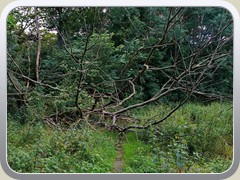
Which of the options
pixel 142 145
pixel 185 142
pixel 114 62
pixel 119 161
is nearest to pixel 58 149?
pixel 119 161

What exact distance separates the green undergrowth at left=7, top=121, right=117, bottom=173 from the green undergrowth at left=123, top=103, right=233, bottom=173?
0.63 feet

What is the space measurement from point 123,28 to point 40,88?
87 centimetres

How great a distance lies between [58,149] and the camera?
9.52 feet

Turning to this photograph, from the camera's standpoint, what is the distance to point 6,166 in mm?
2529

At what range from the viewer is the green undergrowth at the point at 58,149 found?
268 centimetres

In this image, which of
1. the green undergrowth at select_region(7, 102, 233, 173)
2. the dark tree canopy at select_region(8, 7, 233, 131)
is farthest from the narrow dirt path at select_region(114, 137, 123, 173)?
the dark tree canopy at select_region(8, 7, 233, 131)

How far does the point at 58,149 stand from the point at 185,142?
0.99 m

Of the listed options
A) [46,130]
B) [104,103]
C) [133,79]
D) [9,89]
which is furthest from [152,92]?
[9,89]

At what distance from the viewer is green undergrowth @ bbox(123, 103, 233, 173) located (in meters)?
2.74

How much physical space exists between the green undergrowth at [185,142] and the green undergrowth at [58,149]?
7.5 inches

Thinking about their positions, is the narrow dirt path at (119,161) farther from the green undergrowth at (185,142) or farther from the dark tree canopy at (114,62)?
the dark tree canopy at (114,62)

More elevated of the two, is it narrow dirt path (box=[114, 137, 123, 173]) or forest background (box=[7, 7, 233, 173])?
forest background (box=[7, 7, 233, 173])

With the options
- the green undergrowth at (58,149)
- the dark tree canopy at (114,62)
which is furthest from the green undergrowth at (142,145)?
the dark tree canopy at (114,62)

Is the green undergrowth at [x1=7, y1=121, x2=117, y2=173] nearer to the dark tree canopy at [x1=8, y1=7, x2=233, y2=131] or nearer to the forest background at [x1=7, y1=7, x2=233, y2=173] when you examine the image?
the forest background at [x1=7, y1=7, x2=233, y2=173]
